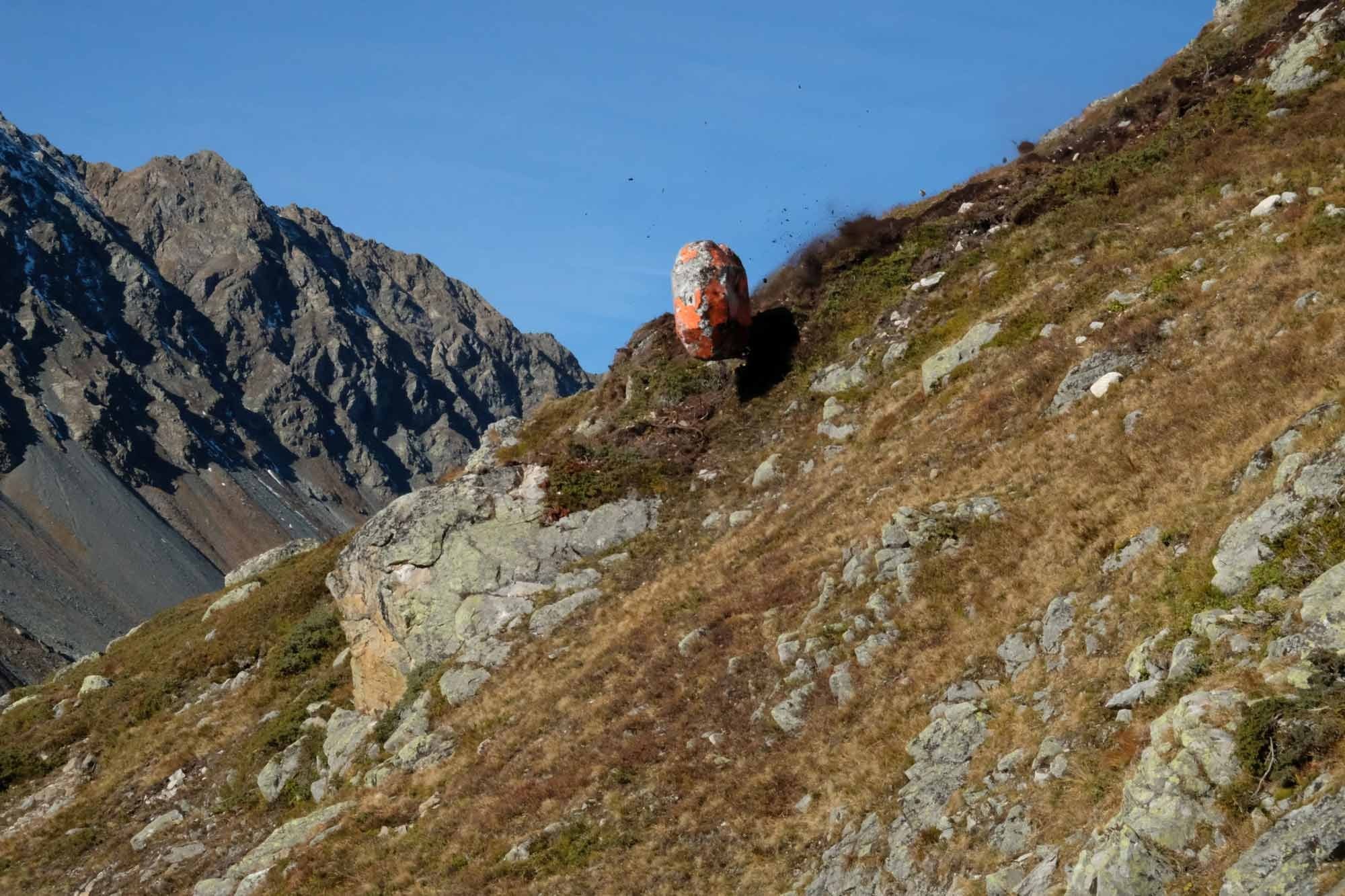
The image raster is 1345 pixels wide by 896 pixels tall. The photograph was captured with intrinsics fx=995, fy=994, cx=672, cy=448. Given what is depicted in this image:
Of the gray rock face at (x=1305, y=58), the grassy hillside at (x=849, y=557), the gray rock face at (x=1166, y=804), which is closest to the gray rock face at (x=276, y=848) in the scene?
the grassy hillside at (x=849, y=557)

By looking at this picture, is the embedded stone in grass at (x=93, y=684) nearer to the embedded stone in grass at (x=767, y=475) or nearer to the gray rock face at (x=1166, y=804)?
the embedded stone in grass at (x=767, y=475)

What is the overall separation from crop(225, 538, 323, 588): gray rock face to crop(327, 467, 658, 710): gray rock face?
2652 centimetres

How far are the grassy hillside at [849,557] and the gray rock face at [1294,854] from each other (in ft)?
1.16

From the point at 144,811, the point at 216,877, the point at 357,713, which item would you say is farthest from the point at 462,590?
the point at 144,811

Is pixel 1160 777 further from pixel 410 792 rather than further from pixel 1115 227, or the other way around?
pixel 1115 227

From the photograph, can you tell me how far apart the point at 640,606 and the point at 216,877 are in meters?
11.7

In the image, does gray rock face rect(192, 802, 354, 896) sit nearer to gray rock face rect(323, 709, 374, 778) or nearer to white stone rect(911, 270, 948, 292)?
gray rock face rect(323, 709, 374, 778)

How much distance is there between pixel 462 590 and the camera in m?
28.5

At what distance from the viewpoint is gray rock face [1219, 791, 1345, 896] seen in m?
7.41

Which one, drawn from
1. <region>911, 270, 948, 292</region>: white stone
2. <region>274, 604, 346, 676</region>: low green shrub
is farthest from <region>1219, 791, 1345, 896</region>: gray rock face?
<region>274, 604, 346, 676</region>: low green shrub

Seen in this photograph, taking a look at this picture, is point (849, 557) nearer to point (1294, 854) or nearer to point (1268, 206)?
point (1294, 854)

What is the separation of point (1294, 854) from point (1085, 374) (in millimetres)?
15516

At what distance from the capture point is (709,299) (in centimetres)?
3512

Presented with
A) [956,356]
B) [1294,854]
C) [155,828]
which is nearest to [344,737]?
[155,828]
